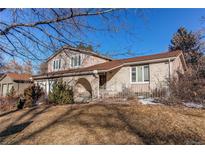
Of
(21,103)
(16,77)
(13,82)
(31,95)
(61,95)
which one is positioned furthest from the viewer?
(16,77)

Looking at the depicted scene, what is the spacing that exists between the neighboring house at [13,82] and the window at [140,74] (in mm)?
17914

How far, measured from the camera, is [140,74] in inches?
599

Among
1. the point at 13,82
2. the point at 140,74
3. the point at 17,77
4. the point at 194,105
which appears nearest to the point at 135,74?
the point at 140,74

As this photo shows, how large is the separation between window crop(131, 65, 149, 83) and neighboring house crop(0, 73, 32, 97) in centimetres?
1791

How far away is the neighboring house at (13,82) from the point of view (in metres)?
27.0

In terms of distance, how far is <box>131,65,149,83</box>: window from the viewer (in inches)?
589

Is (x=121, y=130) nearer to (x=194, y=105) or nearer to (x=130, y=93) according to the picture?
(x=194, y=105)

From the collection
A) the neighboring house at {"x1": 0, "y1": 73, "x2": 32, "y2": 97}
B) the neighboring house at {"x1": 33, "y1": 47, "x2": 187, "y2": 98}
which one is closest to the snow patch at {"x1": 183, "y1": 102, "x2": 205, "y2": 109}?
the neighboring house at {"x1": 33, "y1": 47, "x2": 187, "y2": 98}

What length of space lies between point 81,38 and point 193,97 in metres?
6.83

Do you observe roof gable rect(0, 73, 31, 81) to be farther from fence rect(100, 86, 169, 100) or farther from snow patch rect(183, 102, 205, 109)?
snow patch rect(183, 102, 205, 109)

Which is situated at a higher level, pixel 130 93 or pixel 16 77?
pixel 16 77

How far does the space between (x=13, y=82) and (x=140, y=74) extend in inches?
786

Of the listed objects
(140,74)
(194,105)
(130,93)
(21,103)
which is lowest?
(21,103)
